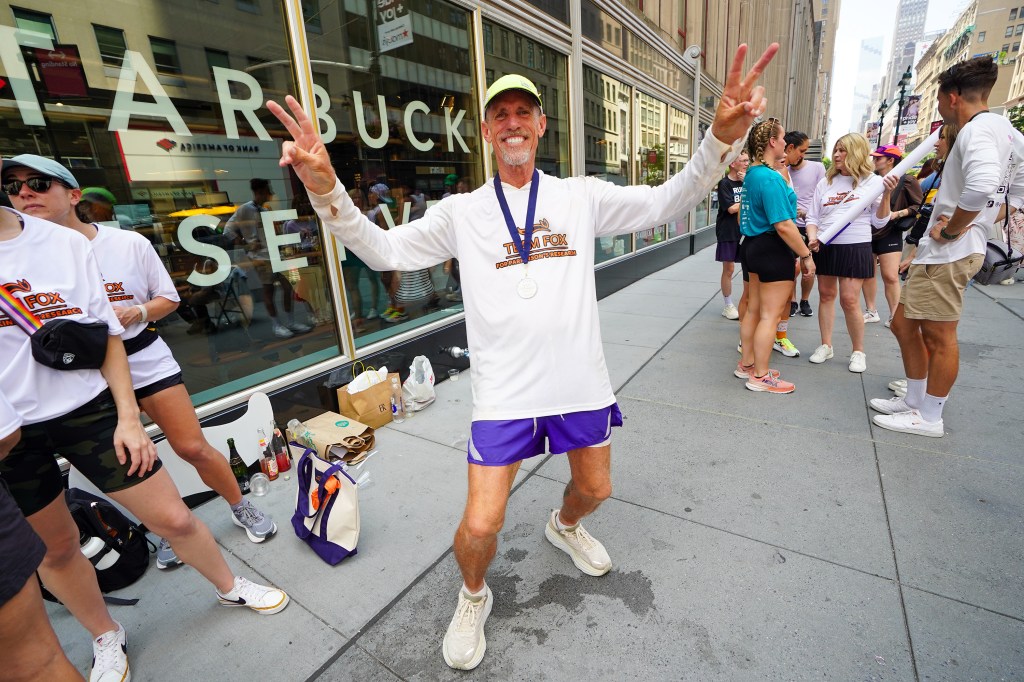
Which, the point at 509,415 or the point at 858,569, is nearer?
the point at 509,415

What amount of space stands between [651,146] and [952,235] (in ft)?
27.9

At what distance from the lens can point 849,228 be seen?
175 inches

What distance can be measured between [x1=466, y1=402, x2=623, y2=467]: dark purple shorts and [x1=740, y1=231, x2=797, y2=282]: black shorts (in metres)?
2.78

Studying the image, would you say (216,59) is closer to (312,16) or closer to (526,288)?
(312,16)

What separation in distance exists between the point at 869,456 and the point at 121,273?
430 cm

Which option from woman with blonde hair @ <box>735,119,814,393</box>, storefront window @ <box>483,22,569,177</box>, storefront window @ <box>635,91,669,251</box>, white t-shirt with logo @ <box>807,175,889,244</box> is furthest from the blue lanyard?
storefront window @ <box>635,91,669,251</box>

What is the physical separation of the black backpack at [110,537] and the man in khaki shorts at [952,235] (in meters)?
4.64

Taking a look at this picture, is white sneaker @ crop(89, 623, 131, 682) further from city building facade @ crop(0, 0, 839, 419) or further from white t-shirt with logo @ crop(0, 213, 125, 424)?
city building facade @ crop(0, 0, 839, 419)

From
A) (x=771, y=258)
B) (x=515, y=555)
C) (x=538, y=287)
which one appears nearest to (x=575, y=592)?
(x=515, y=555)

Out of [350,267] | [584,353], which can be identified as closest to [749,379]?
[584,353]

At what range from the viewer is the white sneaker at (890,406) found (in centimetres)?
370

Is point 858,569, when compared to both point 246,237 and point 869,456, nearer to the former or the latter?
point 869,456

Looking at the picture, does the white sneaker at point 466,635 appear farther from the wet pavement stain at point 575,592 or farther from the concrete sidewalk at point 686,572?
the wet pavement stain at point 575,592

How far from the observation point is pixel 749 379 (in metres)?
4.41
